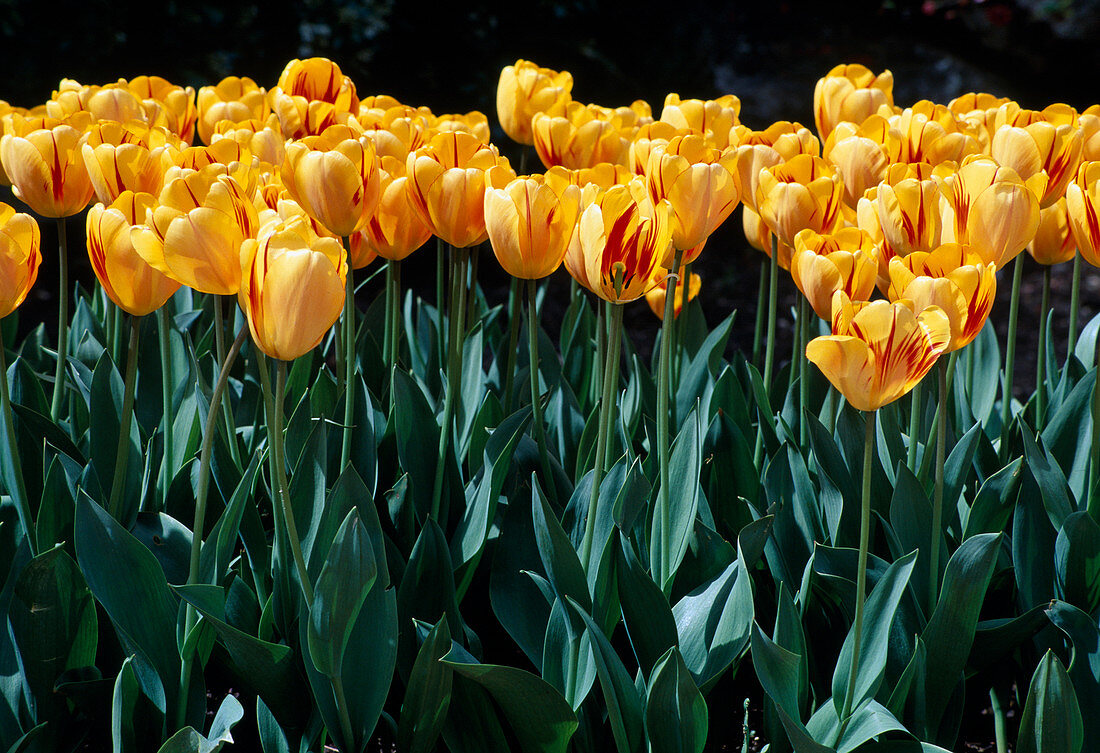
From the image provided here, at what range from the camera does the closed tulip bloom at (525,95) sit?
195 centimetres

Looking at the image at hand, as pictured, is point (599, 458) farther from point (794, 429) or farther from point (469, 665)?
point (794, 429)

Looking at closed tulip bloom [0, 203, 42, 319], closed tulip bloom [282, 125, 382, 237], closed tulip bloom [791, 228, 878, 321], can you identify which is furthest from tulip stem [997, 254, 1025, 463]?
closed tulip bloom [0, 203, 42, 319]

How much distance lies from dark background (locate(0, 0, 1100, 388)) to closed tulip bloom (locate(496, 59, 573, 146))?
8.64ft

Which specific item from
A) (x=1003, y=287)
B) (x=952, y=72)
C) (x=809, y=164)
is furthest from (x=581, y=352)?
(x=952, y=72)

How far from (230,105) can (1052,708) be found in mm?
1627

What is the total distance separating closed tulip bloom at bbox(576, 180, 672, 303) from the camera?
3.69ft

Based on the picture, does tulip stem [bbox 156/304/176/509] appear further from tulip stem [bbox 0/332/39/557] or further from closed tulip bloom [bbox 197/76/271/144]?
closed tulip bloom [bbox 197/76/271/144]

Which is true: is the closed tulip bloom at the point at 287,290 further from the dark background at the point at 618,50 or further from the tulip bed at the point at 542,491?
the dark background at the point at 618,50

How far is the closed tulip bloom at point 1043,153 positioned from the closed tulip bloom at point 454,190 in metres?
0.72

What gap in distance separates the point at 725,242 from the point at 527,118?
3994 millimetres

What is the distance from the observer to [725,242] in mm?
5855

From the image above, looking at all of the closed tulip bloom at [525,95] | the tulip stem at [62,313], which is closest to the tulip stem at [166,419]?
the tulip stem at [62,313]

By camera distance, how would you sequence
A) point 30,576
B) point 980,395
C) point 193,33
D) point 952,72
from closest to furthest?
point 30,576, point 980,395, point 193,33, point 952,72

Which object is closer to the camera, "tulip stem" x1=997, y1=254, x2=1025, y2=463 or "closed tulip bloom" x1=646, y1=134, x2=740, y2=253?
"closed tulip bloom" x1=646, y1=134, x2=740, y2=253
